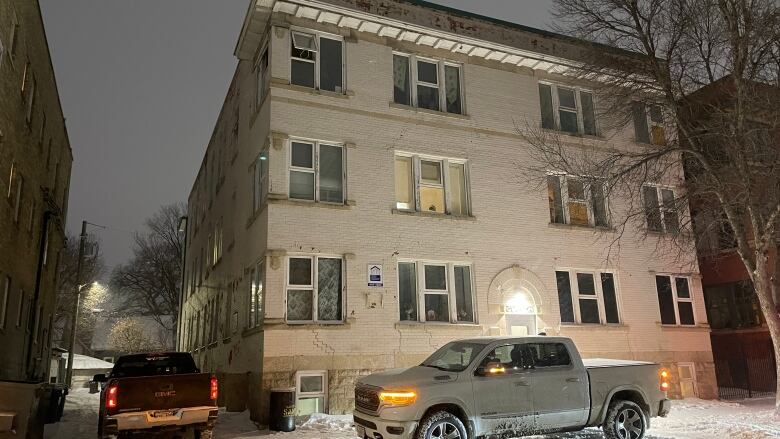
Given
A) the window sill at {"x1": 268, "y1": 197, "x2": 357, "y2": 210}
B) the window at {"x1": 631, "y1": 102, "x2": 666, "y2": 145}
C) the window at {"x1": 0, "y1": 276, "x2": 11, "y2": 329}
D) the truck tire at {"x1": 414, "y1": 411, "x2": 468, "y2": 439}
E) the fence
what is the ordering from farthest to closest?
the fence → the window at {"x1": 631, "y1": 102, "x2": 666, "y2": 145} → the window at {"x1": 0, "y1": 276, "x2": 11, "y2": 329} → the window sill at {"x1": 268, "y1": 197, "x2": 357, "y2": 210} → the truck tire at {"x1": 414, "y1": 411, "x2": 468, "y2": 439}

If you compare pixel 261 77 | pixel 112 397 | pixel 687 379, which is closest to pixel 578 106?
pixel 687 379

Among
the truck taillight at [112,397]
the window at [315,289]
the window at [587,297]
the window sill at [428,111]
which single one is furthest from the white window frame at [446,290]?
the truck taillight at [112,397]

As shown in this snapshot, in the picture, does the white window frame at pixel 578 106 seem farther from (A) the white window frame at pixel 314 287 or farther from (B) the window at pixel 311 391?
(B) the window at pixel 311 391

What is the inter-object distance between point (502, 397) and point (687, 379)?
11.8 metres

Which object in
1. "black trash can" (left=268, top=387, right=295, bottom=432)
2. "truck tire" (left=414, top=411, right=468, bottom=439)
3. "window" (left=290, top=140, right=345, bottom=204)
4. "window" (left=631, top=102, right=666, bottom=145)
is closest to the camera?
"truck tire" (left=414, top=411, right=468, bottom=439)

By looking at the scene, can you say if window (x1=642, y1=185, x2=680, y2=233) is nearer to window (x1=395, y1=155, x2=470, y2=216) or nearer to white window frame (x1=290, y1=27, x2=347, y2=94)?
window (x1=395, y1=155, x2=470, y2=216)

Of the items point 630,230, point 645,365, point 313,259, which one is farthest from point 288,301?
point 630,230

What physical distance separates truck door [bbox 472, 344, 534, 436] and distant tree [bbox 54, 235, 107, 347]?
4279 centimetres

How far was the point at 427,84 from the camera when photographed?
1725cm

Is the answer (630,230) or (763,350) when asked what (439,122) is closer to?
(630,230)

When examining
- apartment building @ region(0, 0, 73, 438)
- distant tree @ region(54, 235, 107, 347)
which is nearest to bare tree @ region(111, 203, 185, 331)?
distant tree @ region(54, 235, 107, 347)

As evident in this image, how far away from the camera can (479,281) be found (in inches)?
631

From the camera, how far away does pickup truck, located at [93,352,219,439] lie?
9320 millimetres

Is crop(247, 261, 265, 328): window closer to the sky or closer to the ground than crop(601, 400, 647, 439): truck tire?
Answer: closer to the sky
